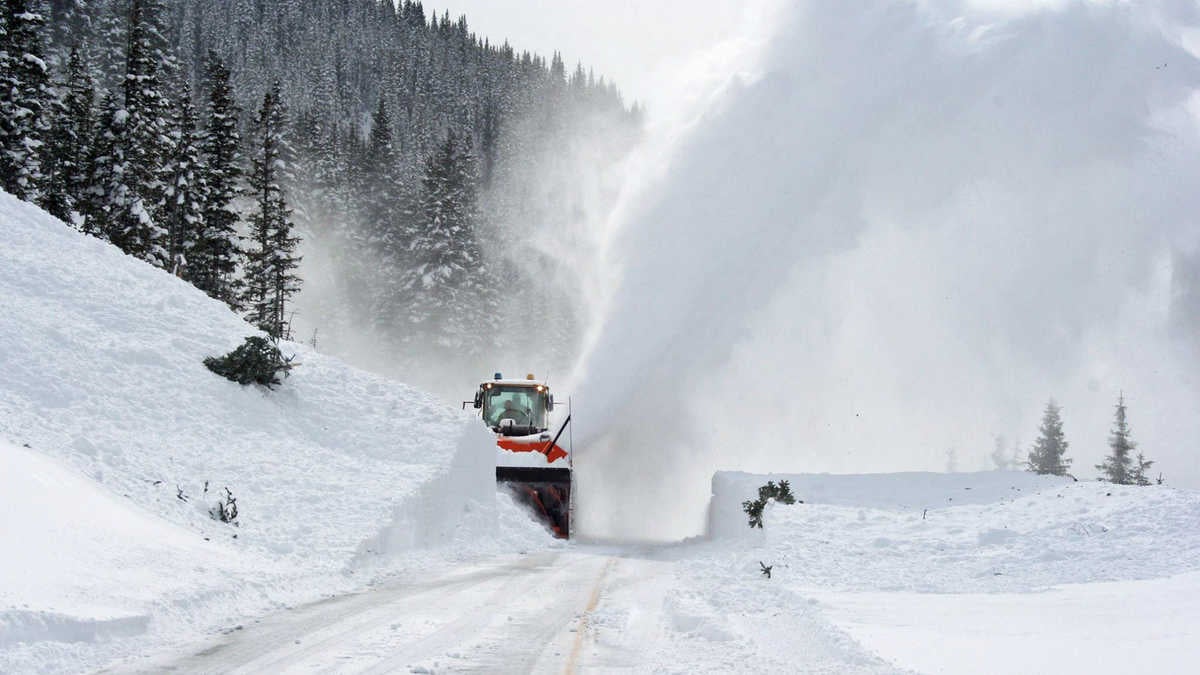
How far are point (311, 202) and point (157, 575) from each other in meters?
69.7

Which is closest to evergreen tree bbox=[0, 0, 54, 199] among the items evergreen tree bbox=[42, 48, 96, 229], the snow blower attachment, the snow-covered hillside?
evergreen tree bbox=[42, 48, 96, 229]

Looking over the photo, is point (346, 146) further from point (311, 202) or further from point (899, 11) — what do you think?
point (899, 11)

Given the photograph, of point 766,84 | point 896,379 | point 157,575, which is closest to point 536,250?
point 896,379

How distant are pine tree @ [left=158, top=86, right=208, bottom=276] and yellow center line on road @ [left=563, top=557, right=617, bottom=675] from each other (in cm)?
3117

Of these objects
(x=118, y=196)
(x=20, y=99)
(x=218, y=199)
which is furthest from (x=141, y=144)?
(x=20, y=99)

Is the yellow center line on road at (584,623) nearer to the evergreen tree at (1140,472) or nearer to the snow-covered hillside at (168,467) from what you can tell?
the snow-covered hillside at (168,467)

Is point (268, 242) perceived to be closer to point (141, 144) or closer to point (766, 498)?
point (141, 144)

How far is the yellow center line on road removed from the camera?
7539mm

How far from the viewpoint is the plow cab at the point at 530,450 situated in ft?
66.4

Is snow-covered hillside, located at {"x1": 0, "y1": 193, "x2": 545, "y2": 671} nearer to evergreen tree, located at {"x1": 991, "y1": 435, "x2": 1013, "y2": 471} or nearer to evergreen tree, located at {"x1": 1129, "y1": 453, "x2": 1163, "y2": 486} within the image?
evergreen tree, located at {"x1": 1129, "y1": 453, "x2": 1163, "y2": 486}

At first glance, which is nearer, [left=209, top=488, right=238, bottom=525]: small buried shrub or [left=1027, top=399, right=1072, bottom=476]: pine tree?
[left=209, top=488, right=238, bottom=525]: small buried shrub

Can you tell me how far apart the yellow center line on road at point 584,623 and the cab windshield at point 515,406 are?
27.6 feet

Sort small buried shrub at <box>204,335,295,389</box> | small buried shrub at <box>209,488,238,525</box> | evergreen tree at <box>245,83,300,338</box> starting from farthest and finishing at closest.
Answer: evergreen tree at <box>245,83,300,338</box>
small buried shrub at <box>204,335,295,389</box>
small buried shrub at <box>209,488,238,525</box>

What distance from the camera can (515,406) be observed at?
76.7ft
